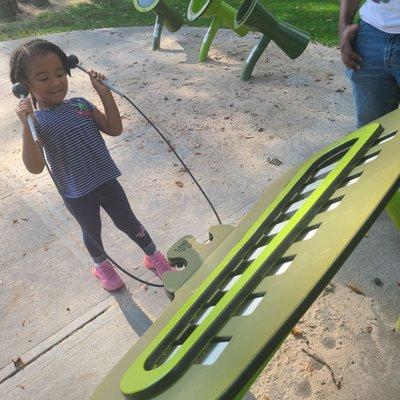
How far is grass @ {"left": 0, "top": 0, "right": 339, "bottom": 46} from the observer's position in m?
6.61

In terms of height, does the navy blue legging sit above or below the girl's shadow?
above

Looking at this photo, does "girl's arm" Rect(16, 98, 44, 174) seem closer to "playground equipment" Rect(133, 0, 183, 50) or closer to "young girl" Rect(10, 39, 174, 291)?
"young girl" Rect(10, 39, 174, 291)

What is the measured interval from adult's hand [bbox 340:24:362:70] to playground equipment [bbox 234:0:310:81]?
7.15 ft

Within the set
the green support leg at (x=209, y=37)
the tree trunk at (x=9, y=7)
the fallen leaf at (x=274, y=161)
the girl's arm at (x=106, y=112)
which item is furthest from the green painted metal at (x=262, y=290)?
the tree trunk at (x=9, y=7)

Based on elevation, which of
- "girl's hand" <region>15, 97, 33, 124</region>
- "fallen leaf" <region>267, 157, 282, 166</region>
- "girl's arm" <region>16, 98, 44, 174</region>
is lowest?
"fallen leaf" <region>267, 157, 282, 166</region>

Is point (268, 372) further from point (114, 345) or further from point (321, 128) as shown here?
point (321, 128)

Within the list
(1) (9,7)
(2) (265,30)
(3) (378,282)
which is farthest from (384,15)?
(1) (9,7)

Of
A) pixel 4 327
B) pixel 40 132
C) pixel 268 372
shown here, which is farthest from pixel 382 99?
pixel 4 327

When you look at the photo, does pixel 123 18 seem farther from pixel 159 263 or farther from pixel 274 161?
pixel 159 263

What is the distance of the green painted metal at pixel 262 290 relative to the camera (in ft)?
2.81

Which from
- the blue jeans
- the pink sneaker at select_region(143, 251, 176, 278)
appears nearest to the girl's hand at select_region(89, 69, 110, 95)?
the pink sneaker at select_region(143, 251, 176, 278)

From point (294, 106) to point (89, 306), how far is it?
2825mm

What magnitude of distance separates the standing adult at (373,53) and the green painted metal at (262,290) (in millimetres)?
824

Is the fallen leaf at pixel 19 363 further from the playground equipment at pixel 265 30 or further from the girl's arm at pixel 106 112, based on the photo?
the playground equipment at pixel 265 30
